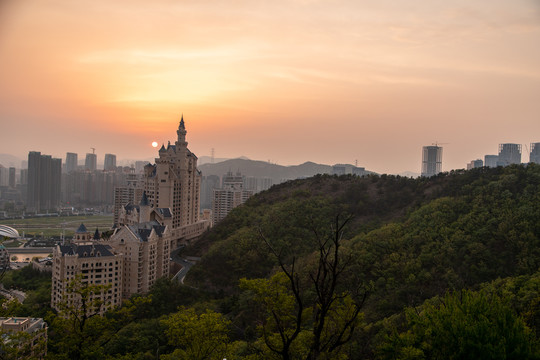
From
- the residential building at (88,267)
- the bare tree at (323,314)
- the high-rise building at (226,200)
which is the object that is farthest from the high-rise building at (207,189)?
the bare tree at (323,314)

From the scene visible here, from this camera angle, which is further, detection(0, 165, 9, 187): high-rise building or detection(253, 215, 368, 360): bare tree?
detection(0, 165, 9, 187): high-rise building

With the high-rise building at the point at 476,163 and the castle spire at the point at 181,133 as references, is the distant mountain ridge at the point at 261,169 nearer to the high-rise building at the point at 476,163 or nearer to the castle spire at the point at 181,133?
the high-rise building at the point at 476,163

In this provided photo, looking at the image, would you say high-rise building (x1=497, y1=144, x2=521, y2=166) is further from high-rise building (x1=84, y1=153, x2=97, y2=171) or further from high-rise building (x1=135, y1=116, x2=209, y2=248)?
high-rise building (x1=84, y1=153, x2=97, y2=171)

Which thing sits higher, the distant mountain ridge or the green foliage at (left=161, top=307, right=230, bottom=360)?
the distant mountain ridge

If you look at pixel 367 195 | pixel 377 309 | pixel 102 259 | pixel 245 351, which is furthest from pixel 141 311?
pixel 367 195

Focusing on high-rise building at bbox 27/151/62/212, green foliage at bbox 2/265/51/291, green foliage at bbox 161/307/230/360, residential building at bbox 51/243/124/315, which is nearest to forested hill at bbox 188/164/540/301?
residential building at bbox 51/243/124/315

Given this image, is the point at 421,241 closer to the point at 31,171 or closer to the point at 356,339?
the point at 356,339
